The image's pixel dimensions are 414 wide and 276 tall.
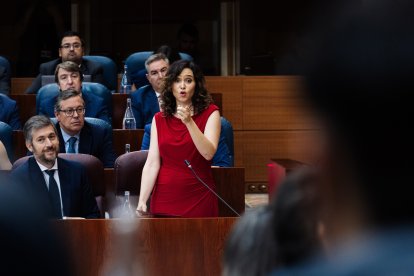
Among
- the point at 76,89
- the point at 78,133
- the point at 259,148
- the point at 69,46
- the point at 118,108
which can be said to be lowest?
the point at 259,148

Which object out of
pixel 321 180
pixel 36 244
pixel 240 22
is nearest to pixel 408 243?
pixel 321 180

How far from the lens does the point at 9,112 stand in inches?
303

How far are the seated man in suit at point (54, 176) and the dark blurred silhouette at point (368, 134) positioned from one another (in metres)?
4.48

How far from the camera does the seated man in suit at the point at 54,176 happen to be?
5.31 metres

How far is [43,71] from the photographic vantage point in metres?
8.97

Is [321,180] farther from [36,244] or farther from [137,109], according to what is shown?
[137,109]

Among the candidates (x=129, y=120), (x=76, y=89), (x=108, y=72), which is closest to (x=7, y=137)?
(x=76, y=89)

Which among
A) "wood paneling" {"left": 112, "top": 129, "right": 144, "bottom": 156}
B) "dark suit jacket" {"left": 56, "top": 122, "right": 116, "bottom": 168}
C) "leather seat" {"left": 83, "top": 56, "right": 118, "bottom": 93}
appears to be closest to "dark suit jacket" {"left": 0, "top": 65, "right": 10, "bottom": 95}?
"leather seat" {"left": 83, "top": 56, "right": 118, "bottom": 93}

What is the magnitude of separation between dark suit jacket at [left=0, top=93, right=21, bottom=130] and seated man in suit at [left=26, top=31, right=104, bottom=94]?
1051mm

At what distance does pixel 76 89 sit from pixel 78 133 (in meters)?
0.91

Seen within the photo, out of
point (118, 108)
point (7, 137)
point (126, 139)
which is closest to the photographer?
point (7, 137)

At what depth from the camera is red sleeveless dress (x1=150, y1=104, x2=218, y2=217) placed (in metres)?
5.49

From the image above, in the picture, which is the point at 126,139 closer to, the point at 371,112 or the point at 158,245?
the point at 158,245

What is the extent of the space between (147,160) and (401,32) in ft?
15.8
